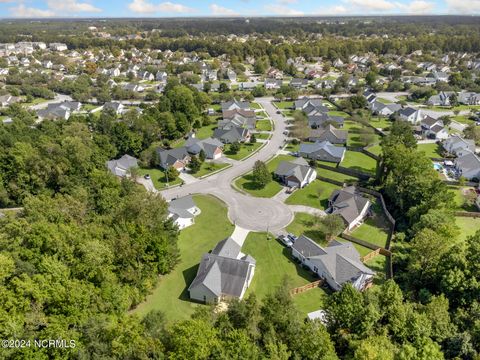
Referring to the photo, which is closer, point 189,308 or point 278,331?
point 278,331

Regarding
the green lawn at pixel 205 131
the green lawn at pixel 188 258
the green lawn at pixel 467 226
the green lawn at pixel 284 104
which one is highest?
the green lawn at pixel 284 104

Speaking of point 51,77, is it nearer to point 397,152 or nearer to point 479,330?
point 397,152

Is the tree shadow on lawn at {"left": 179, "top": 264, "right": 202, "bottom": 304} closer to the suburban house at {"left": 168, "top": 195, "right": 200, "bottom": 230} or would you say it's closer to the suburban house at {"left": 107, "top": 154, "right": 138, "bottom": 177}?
the suburban house at {"left": 168, "top": 195, "right": 200, "bottom": 230}

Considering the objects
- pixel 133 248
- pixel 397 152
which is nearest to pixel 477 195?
pixel 397 152

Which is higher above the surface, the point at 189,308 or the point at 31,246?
the point at 31,246

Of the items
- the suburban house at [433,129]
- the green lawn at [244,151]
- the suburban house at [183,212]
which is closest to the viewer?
the suburban house at [183,212]

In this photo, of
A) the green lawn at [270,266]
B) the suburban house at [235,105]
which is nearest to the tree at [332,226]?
the green lawn at [270,266]

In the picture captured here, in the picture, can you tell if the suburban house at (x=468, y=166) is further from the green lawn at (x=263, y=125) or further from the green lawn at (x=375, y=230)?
the green lawn at (x=263, y=125)
